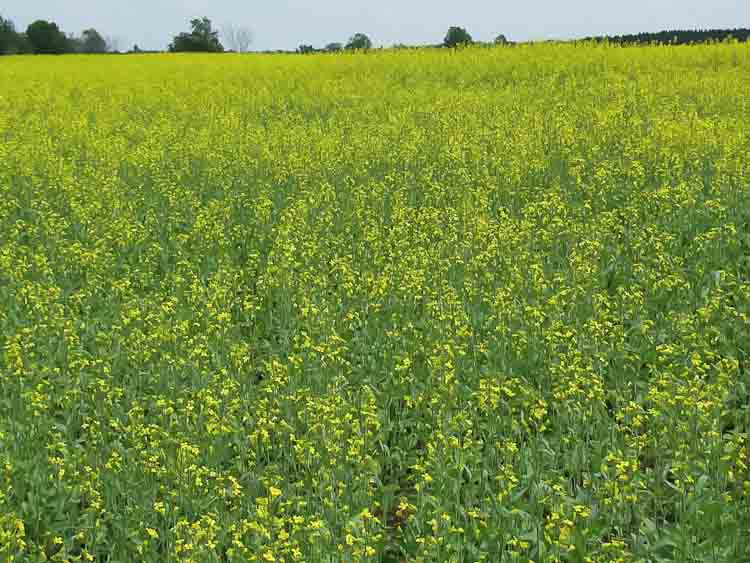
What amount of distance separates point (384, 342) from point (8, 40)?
53.1 meters

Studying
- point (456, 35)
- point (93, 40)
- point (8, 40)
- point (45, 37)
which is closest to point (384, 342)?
point (456, 35)

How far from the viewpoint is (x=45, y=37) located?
56906 millimetres

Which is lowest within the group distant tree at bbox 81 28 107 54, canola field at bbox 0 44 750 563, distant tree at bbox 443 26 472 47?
canola field at bbox 0 44 750 563

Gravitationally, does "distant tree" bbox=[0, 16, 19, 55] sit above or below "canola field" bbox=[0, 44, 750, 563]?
above

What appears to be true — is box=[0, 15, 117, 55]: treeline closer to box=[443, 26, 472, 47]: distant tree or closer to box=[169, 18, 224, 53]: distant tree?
box=[169, 18, 224, 53]: distant tree

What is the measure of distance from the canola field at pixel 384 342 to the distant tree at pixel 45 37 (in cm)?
4612

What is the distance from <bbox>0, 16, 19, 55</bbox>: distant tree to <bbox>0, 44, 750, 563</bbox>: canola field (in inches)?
1621

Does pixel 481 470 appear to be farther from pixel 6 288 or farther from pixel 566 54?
pixel 566 54

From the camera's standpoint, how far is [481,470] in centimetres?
547

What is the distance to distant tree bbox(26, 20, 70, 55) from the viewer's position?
56625 millimetres

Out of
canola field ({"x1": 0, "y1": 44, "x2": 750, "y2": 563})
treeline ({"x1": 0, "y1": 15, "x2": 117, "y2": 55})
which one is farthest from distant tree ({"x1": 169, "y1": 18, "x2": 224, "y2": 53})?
canola field ({"x1": 0, "y1": 44, "x2": 750, "y2": 563})

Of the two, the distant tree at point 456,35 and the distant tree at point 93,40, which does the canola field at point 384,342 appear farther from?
the distant tree at point 93,40

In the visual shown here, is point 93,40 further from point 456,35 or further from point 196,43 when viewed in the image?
point 456,35

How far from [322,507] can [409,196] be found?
6938 millimetres
